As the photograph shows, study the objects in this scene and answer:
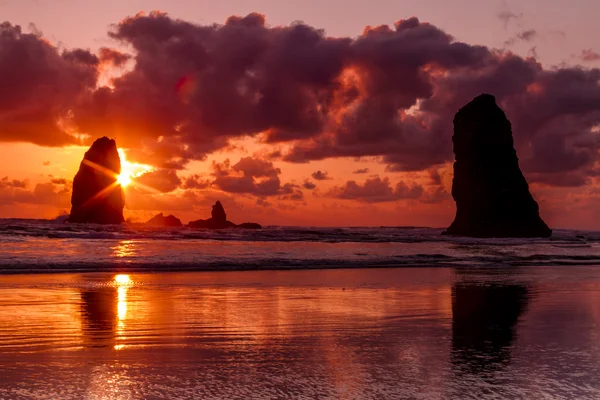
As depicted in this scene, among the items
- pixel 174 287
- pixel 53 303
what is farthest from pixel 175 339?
pixel 174 287

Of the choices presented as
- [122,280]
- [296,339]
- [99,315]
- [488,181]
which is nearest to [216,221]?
[488,181]

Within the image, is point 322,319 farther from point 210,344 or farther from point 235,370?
point 235,370

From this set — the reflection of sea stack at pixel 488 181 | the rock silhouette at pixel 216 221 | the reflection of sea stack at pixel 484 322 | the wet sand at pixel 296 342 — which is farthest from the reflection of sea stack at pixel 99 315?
the rock silhouette at pixel 216 221

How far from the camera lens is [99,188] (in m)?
156

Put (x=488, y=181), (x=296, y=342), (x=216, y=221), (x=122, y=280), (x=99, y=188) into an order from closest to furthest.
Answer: (x=296, y=342) → (x=122, y=280) → (x=488, y=181) → (x=216, y=221) → (x=99, y=188)

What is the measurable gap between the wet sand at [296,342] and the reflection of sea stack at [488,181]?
87.3 m

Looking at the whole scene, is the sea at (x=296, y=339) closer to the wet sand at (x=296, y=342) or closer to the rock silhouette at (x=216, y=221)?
the wet sand at (x=296, y=342)

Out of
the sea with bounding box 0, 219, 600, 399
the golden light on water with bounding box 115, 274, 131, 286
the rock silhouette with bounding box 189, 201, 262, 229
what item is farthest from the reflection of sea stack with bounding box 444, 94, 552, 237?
the golden light on water with bounding box 115, 274, 131, 286

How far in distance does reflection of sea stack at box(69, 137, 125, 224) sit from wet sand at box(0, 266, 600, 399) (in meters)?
138

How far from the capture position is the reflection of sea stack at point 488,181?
103 metres

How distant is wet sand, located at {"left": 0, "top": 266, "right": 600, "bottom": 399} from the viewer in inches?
274

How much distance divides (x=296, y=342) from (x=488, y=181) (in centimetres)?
10066

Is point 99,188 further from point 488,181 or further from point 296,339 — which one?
point 296,339

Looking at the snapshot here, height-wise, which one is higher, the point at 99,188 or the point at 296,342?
the point at 99,188
